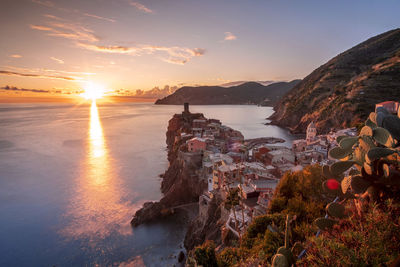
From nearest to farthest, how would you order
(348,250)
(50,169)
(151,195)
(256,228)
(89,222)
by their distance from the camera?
(348,250)
(256,228)
(89,222)
(151,195)
(50,169)

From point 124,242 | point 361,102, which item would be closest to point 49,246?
point 124,242

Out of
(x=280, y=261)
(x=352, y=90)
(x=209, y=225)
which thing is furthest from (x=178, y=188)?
(x=352, y=90)

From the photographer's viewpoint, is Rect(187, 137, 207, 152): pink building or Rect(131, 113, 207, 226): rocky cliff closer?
Rect(131, 113, 207, 226): rocky cliff

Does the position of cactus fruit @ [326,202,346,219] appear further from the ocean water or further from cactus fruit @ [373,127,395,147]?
the ocean water

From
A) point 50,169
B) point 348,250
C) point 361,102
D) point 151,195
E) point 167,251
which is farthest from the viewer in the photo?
point 361,102

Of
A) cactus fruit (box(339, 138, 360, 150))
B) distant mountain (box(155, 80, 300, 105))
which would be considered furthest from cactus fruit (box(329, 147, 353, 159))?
distant mountain (box(155, 80, 300, 105))

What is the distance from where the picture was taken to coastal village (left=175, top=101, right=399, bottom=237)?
11312 mm

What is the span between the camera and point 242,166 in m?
18.0

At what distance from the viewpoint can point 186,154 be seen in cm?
2383

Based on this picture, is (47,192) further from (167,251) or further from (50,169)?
(167,251)

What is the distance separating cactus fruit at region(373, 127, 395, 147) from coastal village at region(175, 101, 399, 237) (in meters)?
2.85

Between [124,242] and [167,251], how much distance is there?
143 inches

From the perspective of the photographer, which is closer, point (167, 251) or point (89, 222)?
point (167, 251)

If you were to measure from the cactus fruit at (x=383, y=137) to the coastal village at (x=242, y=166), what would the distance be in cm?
285
